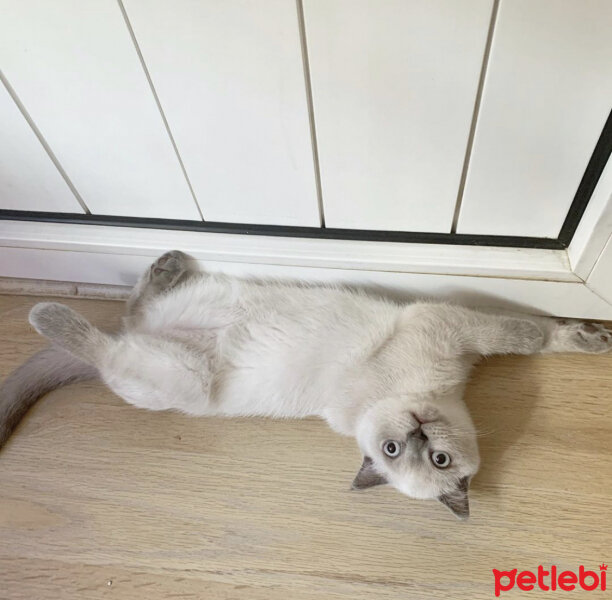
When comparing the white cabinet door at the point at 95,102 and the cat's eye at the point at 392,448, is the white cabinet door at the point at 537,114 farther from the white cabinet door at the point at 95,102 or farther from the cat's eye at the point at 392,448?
the white cabinet door at the point at 95,102

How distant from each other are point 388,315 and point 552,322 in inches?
14.1

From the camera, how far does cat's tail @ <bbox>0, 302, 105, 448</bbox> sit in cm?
121

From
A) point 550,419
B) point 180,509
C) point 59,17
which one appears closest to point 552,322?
point 550,419

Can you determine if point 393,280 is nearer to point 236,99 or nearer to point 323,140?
point 323,140

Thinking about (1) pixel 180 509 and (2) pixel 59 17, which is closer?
(2) pixel 59 17

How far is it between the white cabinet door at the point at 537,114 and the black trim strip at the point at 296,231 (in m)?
0.02

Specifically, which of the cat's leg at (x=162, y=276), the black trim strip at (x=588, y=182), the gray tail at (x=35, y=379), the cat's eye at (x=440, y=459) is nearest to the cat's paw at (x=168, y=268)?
the cat's leg at (x=162, y=276)

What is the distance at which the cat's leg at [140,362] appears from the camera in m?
1.18

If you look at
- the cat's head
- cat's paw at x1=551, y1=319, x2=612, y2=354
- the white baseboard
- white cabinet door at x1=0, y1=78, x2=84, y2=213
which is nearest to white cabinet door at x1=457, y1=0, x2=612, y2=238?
the white baseboard

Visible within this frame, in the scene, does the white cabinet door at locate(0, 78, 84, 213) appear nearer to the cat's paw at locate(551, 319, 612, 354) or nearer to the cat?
the cat

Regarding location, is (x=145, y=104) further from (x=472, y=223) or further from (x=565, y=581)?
(x=565, y=581)

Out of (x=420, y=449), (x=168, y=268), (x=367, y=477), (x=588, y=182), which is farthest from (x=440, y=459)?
(x=168, y=268)

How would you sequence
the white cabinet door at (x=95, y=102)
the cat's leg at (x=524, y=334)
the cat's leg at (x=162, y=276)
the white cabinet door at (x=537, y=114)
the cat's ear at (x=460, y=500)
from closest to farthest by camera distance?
the white cabinet door at (x=537, y=114)
the white cabinet door at (x=95, y=102)
the cat's ear at (x=460, y=500)
the cat's leg at (x=524, y=334)
the cat's leg at (x=162, y=276)

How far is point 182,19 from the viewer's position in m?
0.83
